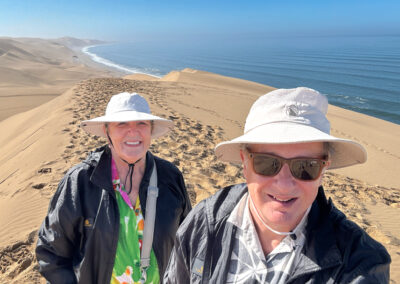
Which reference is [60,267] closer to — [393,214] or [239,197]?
[239,197]

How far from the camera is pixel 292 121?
1434mm

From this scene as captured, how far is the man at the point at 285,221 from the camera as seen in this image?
128cm

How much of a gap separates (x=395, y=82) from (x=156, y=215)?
37769 millimetres

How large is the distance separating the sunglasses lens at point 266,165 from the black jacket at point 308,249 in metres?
0.27

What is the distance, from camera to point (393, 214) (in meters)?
5.95

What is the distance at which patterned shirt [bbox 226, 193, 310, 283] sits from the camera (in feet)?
4.60

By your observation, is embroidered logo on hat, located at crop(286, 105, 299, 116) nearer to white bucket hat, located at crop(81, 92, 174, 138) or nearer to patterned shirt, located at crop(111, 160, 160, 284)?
white bucket hat, located at crop(81, 92, 174, 138)

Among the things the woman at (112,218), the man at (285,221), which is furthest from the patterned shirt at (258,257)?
the woman at (112,218)

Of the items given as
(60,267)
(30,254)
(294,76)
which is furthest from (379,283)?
(294,76)

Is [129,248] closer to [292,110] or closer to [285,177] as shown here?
[285,177]

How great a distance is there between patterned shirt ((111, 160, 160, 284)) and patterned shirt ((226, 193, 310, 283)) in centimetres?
94

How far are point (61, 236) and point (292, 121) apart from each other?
1.75 metres

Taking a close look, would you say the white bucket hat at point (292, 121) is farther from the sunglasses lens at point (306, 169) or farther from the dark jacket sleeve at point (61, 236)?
the dark jacket sleeve at point (61, 236)

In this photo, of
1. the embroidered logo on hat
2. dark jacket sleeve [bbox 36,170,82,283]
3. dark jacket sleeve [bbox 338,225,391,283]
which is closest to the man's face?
the embroidered logo on hat
